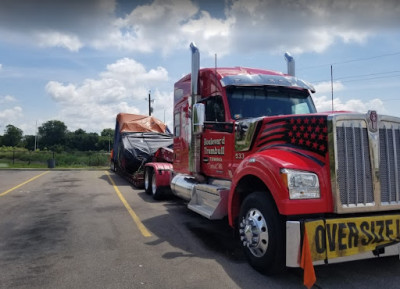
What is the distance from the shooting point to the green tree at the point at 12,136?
104062 millimetres

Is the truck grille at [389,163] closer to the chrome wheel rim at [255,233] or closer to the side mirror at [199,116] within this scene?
the chrome wheel rim at [255,233]

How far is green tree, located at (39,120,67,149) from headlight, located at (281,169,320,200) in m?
108

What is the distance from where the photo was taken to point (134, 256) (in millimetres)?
4773

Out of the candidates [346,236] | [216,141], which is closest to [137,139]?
[216,141]

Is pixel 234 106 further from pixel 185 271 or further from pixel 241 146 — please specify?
pixel 185 271

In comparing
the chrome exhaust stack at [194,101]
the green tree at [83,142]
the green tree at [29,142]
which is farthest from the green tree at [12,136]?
the chrome exhaust stack at [194,101]

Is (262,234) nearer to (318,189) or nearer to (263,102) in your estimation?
(318,189)

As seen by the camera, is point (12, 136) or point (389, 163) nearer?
point (389, 163)

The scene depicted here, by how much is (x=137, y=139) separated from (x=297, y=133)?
11.7 m

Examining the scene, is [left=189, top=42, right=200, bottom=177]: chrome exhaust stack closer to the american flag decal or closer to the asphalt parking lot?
the asphalt parking lot

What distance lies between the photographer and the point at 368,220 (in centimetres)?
368

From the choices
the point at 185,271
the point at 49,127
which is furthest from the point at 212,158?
the point at 49,127

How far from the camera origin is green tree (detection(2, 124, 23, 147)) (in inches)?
4097

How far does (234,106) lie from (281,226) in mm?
2511
